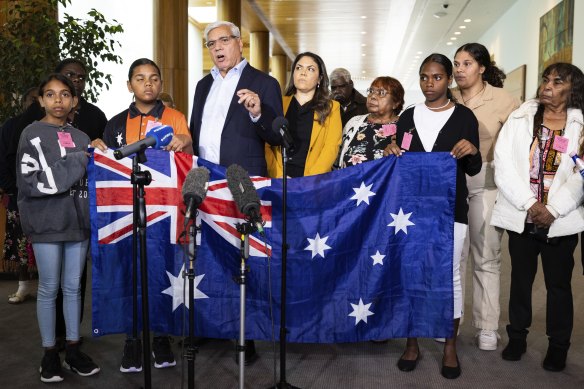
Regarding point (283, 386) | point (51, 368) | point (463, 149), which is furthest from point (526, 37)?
point (51, 368)

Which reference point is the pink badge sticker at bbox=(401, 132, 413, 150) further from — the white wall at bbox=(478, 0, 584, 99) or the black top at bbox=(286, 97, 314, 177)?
the white wall at bbox=(478, 0, 584, 99)

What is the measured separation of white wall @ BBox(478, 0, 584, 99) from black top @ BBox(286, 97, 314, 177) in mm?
6815

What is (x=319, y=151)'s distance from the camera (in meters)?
3.48

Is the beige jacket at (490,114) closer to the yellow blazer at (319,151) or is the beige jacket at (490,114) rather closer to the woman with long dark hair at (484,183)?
the woman with long dark hair at (484,183)

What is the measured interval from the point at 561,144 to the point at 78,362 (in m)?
2.67

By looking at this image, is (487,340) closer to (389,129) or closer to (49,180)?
(389,129)

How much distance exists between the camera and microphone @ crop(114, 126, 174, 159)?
2.41 meters

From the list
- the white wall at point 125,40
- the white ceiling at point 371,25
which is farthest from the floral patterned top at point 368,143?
the white ceiling at point 371,25

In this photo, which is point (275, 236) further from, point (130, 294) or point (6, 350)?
point (6, 350)

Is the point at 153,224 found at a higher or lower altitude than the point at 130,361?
higher

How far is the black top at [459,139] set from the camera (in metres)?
3.06

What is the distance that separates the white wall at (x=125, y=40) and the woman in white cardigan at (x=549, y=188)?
5.89 meters

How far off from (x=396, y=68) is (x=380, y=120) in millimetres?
21612

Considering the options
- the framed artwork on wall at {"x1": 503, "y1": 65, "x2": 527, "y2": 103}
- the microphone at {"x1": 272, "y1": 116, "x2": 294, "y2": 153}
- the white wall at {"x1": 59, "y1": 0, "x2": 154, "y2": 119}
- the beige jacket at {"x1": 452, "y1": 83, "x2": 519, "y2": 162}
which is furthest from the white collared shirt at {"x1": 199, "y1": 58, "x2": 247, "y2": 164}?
the framed artwork on wall at {"x1": 503, "y1": 65, "x2": 527, "y2": 103}
